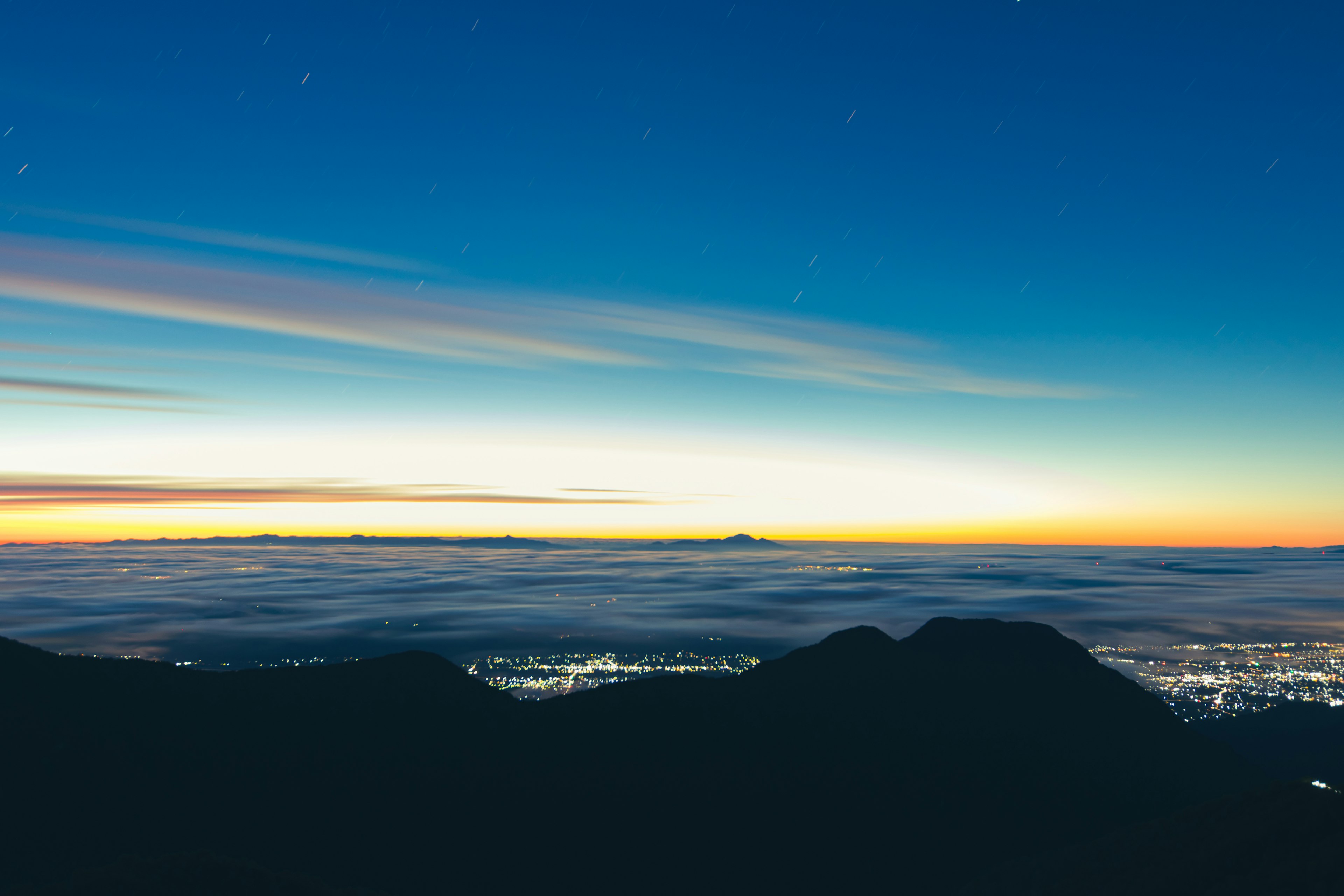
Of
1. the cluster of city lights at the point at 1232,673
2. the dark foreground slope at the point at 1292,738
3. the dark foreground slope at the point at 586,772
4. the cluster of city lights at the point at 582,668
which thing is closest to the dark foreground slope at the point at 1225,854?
the dark foreground slope at the point at 586,772

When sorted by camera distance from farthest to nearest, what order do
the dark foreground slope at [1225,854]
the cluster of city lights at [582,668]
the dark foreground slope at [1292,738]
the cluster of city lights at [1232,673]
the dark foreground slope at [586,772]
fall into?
the cluster of city lights at [1232,673] < the cluster of city lights at [582,668] < the dark foreground slope at [1292,738] < the dark foreground slope at [586,772] < the dark foreground slope at [1225,854]

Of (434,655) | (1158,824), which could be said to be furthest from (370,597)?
(1158,824)

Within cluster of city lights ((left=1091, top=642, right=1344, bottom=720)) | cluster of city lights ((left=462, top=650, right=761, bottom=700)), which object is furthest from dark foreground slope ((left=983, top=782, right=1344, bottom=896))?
cluster of city lights ((left=1091, top=642, right=1344, bottom=720))

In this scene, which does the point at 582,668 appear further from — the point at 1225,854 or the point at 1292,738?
the point at 1225,854

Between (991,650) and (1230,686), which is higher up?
(991,650)

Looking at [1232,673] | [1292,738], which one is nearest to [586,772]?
[1292,738]

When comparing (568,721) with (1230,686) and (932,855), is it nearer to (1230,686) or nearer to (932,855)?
(932,855)

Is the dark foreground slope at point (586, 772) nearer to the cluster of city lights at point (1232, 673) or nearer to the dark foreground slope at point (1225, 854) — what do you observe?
the dark foreground slope at point (1225, 854)

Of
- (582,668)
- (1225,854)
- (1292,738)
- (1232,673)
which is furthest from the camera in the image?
(1232,673)
